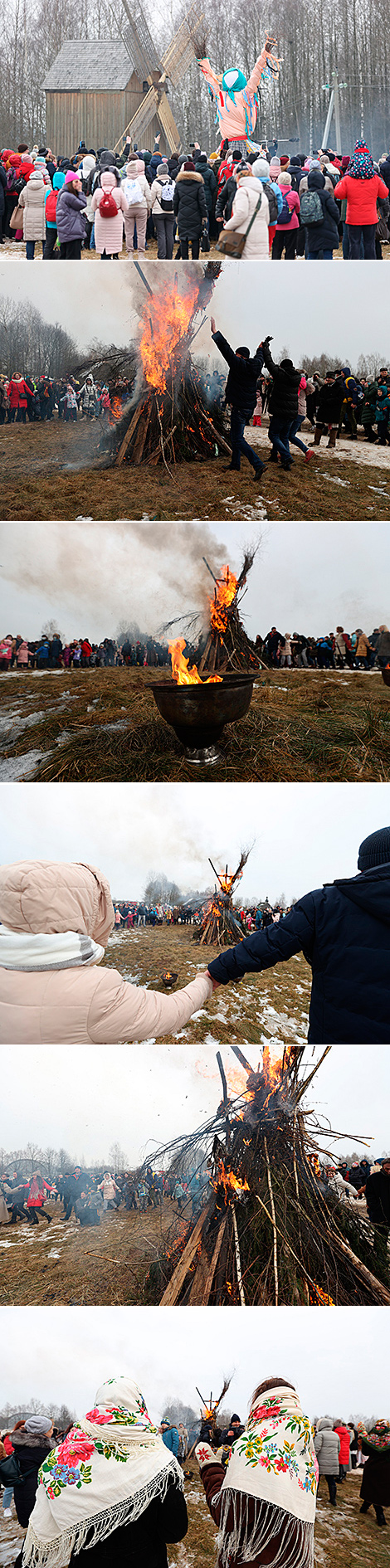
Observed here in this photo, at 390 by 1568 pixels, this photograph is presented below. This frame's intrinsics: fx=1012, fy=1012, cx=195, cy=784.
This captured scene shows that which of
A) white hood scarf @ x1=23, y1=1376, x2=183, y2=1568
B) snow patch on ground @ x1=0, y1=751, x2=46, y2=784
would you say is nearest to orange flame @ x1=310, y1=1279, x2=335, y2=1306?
white hood scarf @ x1=23, y1=1376, x2=183, y2=1568

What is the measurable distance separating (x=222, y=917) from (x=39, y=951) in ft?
8.99

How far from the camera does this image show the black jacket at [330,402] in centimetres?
698

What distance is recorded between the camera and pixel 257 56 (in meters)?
7.92

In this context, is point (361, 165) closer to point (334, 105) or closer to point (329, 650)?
point (334, 105)

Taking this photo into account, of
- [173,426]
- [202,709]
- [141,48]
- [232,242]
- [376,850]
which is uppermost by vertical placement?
[141,48]

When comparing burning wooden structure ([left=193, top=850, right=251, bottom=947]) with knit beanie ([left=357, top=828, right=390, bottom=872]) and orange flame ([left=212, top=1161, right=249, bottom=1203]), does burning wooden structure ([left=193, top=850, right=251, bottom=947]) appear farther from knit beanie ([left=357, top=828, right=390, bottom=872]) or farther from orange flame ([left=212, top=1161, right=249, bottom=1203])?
knit beanie ([left=357, top=828, right=390, bottom=872])

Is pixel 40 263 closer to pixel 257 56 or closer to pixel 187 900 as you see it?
pixel 257 56

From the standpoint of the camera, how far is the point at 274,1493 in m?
2.91

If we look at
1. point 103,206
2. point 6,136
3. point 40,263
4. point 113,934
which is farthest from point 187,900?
point 6,136

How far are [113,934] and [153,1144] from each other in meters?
1.38

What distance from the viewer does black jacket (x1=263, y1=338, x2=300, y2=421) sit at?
6.93 metres

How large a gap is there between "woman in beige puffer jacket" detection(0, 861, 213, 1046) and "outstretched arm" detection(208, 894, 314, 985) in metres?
0.33

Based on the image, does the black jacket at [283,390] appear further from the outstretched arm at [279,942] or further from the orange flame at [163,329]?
the outstretched arm at [279,942]

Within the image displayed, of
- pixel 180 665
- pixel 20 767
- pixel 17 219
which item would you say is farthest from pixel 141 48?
pixel 20 767
